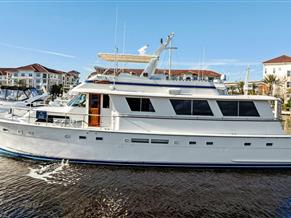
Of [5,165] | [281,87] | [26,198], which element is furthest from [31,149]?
[281,87]

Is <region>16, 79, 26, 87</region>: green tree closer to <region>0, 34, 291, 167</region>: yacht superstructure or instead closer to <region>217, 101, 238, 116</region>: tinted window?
<region>0, 34, 291, 167</region>: yacht superstructure

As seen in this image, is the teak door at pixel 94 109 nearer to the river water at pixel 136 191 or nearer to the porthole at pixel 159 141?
the river water at pixel 136 191

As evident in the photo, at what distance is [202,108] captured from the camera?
400 inches

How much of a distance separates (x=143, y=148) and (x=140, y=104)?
1650 mm

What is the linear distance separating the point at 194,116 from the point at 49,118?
18.0 feet

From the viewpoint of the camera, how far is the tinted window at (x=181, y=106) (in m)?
10.1

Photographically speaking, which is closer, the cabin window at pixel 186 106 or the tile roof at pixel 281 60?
the cabin window at pixel 186 106

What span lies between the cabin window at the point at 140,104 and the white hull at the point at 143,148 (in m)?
1.10

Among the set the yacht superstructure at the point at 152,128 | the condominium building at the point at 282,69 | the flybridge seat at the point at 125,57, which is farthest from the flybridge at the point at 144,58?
the condominium building at the point at 282,69

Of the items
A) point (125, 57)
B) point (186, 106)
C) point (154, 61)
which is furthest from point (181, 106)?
point (125, 57)

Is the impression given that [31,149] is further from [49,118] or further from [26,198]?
[26,198]

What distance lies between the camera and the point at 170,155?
9.66 meters

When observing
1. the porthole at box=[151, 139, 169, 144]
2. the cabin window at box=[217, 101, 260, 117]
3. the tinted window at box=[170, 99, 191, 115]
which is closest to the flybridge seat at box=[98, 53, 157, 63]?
the tinted window at box=[170, 99, 191, 115]

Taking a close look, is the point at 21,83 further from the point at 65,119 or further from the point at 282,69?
the point at 65,119
